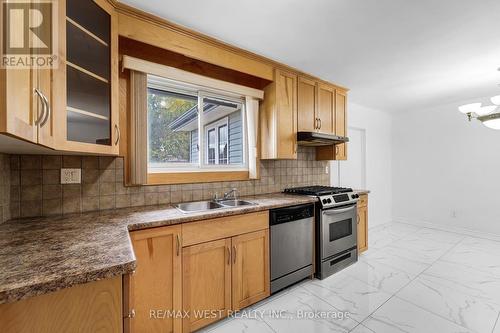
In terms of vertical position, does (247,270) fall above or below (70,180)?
below

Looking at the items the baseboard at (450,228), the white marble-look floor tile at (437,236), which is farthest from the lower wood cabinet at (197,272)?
the baseboard at (450,228)

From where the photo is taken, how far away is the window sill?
207 centimetres

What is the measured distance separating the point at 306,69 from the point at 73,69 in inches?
91.6

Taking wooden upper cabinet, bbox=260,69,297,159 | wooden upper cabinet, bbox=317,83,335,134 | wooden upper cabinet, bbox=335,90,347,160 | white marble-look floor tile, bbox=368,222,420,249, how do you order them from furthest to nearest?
1. white marble-look floor tile, bbox=368,222,420,249
2. wooden upper cabinet, bbox=335,90,347,160
3. wooden upper cabinet, bbox=317,83,335,134
4. wooden upper cabinet, bbox=260,69,297,159

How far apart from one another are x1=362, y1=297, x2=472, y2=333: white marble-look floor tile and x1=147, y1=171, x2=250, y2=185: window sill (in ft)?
5.83

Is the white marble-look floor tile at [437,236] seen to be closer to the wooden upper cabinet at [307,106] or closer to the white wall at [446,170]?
the white wall at [446,170]

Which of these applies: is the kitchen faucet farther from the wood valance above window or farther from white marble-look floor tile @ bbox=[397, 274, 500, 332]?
white marble-look floor tile @ bbox=[397, 274, 500, 332]

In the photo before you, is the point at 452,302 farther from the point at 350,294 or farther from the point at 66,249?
the point at 66,249

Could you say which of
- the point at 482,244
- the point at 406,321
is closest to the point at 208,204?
the point at 406,321

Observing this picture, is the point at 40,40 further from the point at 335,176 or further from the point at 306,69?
the point at 335,176

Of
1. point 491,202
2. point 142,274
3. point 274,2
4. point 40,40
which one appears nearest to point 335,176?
point 491,202

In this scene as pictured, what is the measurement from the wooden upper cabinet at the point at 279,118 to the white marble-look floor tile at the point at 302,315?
1473mm

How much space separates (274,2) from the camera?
1590mm

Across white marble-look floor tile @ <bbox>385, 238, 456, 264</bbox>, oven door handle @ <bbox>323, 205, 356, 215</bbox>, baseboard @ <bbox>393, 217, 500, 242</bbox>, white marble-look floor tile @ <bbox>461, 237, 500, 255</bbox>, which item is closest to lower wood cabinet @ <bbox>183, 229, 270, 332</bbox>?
oven door handle @ <bbox>323, 205, 356, 215</bbox>
